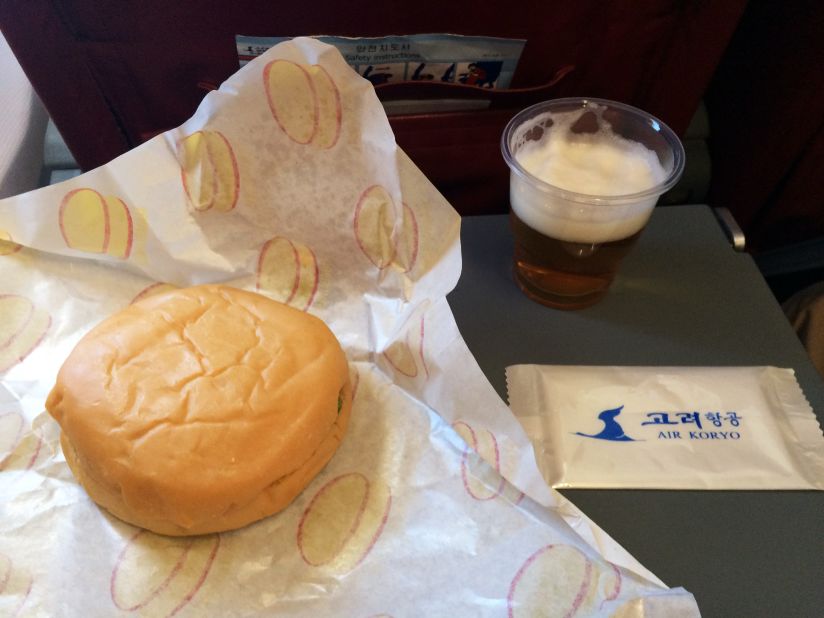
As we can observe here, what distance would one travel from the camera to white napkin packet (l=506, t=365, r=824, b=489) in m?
0.73

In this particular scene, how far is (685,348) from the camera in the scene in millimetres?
864

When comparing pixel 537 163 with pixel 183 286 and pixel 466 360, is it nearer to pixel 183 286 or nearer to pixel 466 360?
pixel 466 360

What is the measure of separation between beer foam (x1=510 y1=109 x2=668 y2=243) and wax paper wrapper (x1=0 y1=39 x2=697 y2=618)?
0.37 ft

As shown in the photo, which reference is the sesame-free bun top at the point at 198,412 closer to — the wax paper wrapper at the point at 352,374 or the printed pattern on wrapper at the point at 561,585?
the wax paper wrapper at the point at 352,374

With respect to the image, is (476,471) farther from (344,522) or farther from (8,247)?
(8,247)

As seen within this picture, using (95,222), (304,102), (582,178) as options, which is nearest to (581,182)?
(582,178)

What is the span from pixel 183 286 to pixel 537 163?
1.66 feet

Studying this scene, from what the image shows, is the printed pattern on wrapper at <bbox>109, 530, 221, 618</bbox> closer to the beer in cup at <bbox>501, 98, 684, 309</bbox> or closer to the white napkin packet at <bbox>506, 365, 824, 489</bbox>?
the white napkin packet at <bbox>506, 365, 824, 489</bbox>

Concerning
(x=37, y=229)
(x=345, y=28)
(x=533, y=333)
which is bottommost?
(x=533, y=333)

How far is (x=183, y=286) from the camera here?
87 centimetres

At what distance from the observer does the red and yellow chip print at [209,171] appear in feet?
2.62

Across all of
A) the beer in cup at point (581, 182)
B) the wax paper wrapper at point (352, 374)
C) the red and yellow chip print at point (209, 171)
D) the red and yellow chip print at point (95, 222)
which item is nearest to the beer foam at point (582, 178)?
the beer in cup at point (581, 182)

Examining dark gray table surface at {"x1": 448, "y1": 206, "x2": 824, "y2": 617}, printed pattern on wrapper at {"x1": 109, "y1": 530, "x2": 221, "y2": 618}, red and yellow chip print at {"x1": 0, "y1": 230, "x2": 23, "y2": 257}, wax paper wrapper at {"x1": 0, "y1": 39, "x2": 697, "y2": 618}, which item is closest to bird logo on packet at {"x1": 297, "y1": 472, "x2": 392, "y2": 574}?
wax paper wrapper at {"x1": 0, "y1": 39, "x2": 697, "y2": 618}

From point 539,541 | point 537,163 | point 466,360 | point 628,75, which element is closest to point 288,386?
point 466,360
